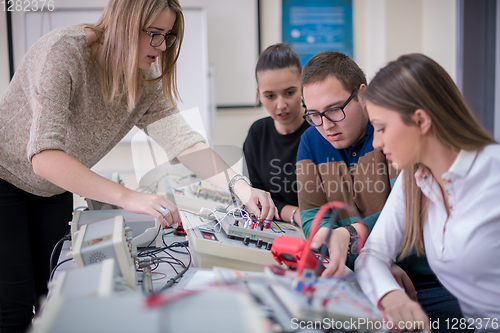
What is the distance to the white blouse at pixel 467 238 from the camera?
80 centimetres

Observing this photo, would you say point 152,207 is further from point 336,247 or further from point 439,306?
point 439,306

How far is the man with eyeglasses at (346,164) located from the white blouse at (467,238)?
0.50 feet

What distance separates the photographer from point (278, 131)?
6.04ft

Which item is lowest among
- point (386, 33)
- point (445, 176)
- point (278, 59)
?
point (445, 176)

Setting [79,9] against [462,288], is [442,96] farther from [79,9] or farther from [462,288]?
[79,9]

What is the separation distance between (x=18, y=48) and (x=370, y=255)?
3244mm

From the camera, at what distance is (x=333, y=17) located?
3.29 meters

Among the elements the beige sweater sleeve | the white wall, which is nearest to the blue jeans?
the beige sweater sleeve

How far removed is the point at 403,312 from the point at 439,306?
1.20 feet

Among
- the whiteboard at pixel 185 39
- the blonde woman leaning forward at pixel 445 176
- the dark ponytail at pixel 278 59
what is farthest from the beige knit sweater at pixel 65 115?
the whiteboard at pixel 185 39

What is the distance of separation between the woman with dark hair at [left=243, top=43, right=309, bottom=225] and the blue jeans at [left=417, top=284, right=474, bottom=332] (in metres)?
0.59

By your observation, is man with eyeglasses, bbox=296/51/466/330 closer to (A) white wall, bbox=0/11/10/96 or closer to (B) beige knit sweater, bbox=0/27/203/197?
(B) beige knit sweater, bbox=0/27/203/197

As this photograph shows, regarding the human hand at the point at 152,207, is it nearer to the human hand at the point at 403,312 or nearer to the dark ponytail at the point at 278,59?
the human hand at the point at 403,312

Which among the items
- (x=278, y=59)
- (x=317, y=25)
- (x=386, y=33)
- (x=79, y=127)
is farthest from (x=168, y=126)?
(x=386, y=33)
